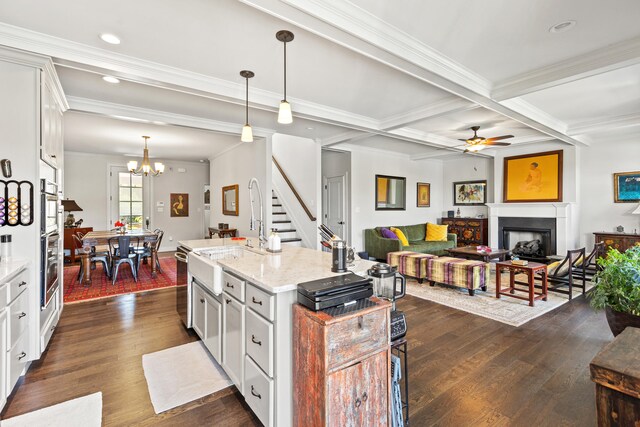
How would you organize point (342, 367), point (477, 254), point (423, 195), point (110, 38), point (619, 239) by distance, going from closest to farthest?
point (342, 367) < point (110, 38) < point (477, 254) < point (619, 239) < point (423, 195)

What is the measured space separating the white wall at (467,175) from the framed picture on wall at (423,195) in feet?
2.15

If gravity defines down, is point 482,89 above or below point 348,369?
above

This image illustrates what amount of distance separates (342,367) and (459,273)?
11.6 ft

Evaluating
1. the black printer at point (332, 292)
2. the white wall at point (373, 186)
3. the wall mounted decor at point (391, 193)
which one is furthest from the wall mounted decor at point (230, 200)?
the black printer at point (332, 292)

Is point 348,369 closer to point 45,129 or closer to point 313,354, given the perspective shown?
point 313,354

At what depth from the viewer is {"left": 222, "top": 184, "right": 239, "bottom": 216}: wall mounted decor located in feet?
22.3

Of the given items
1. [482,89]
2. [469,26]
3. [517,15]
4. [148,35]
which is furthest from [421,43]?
[148,35]

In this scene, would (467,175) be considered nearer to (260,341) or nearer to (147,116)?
(147,116)

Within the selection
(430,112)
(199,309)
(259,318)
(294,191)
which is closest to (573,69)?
(430,112)

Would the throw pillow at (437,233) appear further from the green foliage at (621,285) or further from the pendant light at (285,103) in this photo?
the pendant light at (285,103)

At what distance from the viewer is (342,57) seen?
2.99 metres

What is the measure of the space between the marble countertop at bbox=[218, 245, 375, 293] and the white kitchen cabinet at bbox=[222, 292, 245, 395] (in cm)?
22

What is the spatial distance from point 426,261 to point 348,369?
3.77 meters

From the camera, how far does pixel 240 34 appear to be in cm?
259
